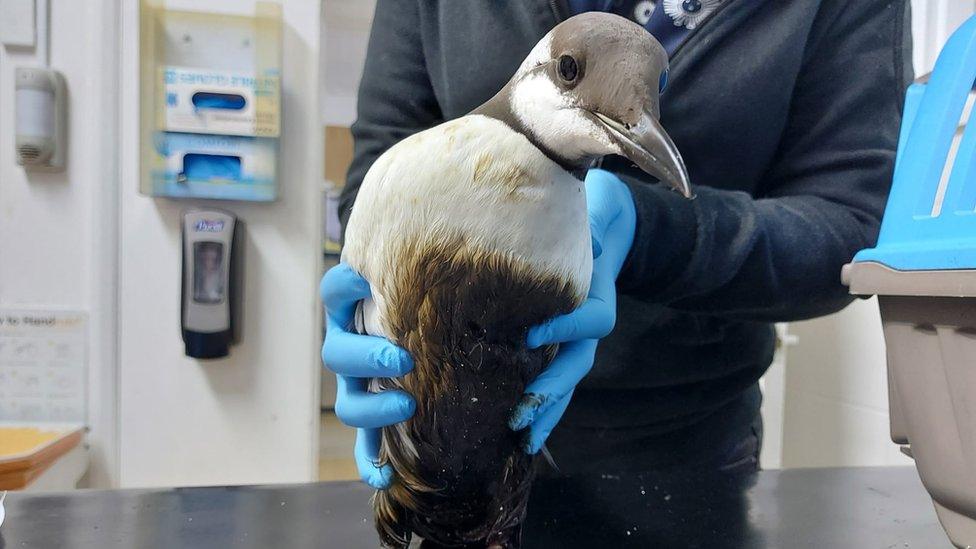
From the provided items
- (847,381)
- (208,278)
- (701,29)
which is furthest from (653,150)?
(847,381)

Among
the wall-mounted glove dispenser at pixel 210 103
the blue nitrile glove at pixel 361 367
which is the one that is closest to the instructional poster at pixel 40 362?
the wall-mounted glove dispenser at pixel 210 103

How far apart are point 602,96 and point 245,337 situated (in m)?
1.14

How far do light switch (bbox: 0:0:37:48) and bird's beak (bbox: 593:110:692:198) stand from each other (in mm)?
1326

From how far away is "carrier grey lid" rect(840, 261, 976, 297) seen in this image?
16.2 inches

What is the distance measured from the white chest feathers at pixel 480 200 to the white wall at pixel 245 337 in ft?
3.11

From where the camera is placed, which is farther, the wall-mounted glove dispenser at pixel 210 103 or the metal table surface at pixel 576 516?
the wall-mounted glove dispenser at pixel 210 103

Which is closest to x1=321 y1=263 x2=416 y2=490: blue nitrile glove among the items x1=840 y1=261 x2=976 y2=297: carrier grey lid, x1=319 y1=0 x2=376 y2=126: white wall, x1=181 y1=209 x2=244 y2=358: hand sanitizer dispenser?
x1=840 y1=261 x2=976 y2=297: carrier grey lid

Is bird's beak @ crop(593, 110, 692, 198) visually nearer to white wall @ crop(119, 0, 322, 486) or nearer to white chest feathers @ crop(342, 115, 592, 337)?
white chest feathers @ crop(342, 115, 592, 337)

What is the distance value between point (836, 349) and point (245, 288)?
4.11 feet

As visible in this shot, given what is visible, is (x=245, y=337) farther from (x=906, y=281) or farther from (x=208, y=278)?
(x=906, y=281)

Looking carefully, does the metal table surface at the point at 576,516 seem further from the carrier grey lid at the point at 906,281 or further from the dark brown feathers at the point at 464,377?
the carrier grey lid at the point at 906,281

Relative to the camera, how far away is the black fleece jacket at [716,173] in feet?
2.13

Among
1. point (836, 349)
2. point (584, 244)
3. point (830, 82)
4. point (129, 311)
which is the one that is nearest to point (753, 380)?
point (830, 82)

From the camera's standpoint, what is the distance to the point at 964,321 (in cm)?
43
